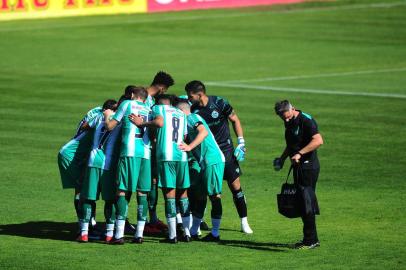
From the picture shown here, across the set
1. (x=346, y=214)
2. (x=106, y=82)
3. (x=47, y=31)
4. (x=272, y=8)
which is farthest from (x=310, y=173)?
(x=272, y=8)

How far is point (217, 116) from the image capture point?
16688 millimetres

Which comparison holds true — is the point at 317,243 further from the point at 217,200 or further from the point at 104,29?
the point at 104,29

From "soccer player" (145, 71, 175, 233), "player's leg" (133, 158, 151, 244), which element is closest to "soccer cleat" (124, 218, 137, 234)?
"soccer player" (145, 71, 175, 233)

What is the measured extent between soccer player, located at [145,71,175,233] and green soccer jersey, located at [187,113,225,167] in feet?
1.98

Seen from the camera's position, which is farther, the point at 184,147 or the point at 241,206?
the point at 241,206

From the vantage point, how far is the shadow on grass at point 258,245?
1556 cm

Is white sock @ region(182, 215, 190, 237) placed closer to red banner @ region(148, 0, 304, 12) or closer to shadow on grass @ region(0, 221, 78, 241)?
shadow on grass @ region(0, 221, 78, 241)

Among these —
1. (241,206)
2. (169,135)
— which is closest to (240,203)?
(241,206)

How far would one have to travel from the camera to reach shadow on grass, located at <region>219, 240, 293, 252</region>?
51.1 ft

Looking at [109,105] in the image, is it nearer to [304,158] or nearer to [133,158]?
[133,158]

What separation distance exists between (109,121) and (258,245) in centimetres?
275

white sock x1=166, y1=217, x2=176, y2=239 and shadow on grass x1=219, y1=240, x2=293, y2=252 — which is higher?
white sock x1=166, y1=217, x2=176, y2=239

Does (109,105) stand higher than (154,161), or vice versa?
(109,105)

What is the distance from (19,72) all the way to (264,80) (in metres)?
7.82
